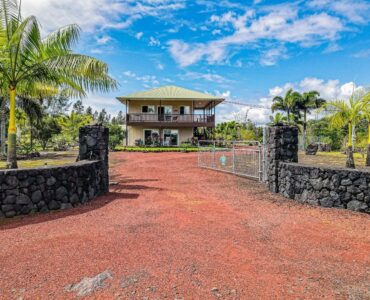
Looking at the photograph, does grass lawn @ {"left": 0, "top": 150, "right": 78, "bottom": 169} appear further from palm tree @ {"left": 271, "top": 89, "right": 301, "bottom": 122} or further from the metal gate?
palm tree @ {"left": 271, "top": 89, "right": 301, "bottom": 122}

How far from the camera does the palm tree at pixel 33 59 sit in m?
8.28

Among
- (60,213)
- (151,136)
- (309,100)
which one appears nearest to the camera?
(60,213)

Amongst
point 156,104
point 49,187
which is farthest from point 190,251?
point 156,104

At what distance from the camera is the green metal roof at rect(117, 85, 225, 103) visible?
1185 inches

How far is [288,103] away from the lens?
36.6 meters

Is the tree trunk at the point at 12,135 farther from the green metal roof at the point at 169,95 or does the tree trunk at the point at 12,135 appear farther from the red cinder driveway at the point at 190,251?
the green metal roof at the point at 169,95

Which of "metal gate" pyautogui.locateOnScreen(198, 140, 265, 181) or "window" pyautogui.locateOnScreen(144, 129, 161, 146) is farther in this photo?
"window" pyautogui.locateOnScreen(144, 129, 161, 146)

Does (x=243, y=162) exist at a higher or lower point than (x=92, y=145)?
lower

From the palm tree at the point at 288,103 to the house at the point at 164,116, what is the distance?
34.8 ft

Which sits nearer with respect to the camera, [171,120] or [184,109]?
[171,120]

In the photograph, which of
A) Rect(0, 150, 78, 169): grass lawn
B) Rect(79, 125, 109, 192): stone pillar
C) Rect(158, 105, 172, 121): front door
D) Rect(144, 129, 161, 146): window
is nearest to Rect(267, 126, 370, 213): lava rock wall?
Rect(79, 125, 109, 192): stone pillar

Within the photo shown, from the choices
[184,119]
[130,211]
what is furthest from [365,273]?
[184,119]

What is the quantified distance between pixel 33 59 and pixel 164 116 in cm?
2189

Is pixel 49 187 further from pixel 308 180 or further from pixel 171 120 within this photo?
pixel 171 120
